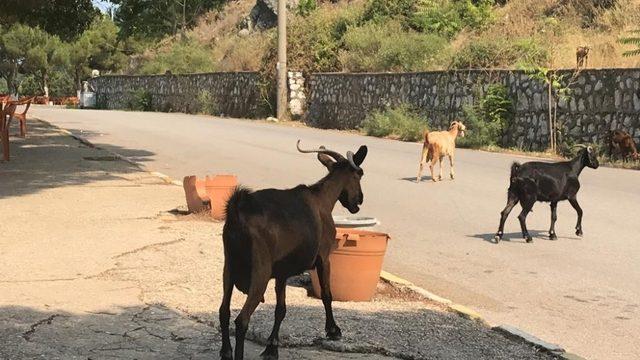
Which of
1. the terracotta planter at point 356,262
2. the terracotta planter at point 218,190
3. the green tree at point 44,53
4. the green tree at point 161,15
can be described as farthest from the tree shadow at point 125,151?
the green tree at point 44,53

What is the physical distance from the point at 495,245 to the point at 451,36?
1065 inches

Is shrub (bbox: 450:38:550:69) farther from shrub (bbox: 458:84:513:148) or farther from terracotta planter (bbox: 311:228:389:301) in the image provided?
terracotta planter (bbox: 311:228:389:301)

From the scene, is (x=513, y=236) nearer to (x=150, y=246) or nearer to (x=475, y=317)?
(x=475, y=317)

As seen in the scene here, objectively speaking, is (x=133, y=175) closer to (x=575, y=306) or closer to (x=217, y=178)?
(x=217, y=178)

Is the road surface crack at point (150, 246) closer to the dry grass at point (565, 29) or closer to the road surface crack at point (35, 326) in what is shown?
the road surface crack at point (35, 326)

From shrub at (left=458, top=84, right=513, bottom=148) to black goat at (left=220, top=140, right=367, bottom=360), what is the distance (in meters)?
17.7

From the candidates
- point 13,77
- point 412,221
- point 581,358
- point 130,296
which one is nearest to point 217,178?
point 412,221

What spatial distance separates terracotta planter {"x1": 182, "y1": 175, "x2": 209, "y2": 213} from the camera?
10.9 meters

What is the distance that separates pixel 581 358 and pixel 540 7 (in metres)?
33.0

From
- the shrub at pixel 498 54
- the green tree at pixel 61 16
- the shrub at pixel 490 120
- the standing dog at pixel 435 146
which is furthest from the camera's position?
the shrub at pixel 498 54

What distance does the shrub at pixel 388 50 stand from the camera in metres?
30.9

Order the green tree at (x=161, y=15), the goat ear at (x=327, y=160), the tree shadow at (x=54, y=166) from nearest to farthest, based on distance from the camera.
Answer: the goat ear at (x=327, y=160), the tree shadow at (x=54, y=166), the green tree at (x=161, y=15)

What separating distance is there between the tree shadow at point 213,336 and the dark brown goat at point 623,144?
1337 cm

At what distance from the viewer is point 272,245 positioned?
16.3 ft
